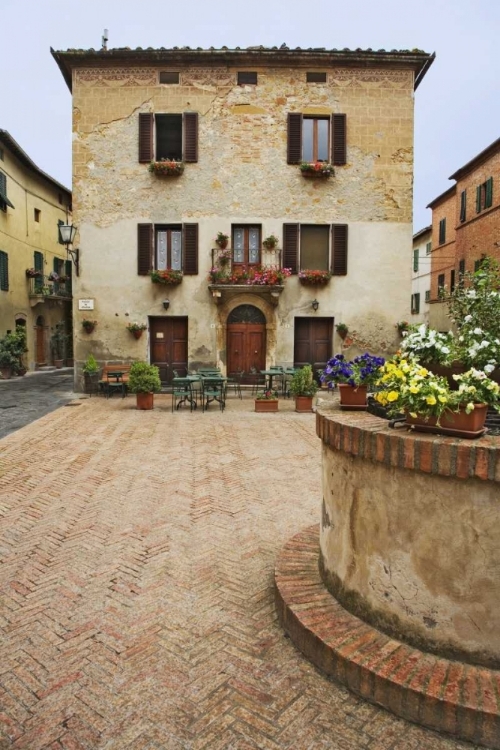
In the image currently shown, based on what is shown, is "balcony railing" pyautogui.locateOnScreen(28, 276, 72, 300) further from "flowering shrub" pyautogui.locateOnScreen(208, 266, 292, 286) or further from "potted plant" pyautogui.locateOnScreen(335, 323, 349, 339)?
"potted plant" pyautogui.locateOnScreen(335, 323, 349, 339)

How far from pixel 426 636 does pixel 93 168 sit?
15.5 meters

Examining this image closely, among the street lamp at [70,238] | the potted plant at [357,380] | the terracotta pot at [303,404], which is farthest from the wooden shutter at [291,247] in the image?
the potted plant at [357,380]

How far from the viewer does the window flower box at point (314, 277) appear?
15.1 metres

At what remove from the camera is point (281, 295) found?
15328mm

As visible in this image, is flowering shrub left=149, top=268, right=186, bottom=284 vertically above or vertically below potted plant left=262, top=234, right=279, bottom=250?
below

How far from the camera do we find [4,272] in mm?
Answer: 22484

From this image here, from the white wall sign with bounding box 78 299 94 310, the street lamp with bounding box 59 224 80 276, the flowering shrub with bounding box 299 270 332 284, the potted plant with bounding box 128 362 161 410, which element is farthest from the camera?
the white wall sign with bounding box 78 299 94 310

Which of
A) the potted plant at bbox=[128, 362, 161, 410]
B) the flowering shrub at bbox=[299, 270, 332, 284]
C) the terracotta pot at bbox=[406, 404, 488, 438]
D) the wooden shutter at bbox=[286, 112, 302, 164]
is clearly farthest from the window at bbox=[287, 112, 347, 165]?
the terracotta pot at bbox=[406, 404, 488, 438]

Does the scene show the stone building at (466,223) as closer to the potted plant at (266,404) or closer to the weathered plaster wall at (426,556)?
the potted plant at (266,404)

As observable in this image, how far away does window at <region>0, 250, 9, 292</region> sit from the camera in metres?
22.2

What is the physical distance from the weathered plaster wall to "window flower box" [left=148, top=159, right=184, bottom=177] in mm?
13779

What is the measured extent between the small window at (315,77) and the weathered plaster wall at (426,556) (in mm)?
15266

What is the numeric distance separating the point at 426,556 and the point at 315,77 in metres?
15.9

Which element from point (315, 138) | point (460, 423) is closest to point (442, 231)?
point (315, 138)
